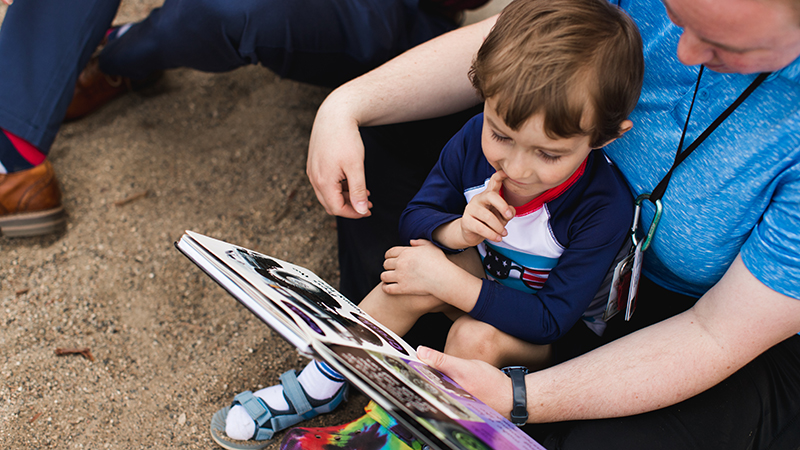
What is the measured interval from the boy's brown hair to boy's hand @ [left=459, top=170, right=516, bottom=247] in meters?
0.16

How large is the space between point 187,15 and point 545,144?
1.37 metres

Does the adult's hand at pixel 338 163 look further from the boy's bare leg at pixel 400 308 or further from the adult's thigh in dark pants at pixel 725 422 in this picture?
the adult's thigh in dark pants at pixel 725 422

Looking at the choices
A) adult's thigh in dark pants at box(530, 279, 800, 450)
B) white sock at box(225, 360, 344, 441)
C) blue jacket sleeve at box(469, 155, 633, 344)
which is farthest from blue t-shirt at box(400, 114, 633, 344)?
white sock at box(225, 360, 344, 441)

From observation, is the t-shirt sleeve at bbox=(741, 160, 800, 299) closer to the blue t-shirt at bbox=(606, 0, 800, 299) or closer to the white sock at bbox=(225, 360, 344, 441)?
the blue t-shirt at bbox=(606, 0, 800, 299)

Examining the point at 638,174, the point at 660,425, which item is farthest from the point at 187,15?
the point at 660,425

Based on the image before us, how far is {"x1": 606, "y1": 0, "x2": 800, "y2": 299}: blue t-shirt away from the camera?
0.94m

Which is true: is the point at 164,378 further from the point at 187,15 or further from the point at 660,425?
the point at 660,425

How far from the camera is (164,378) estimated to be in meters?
1.71

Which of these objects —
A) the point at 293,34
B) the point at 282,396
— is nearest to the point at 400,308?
the point at 282,396

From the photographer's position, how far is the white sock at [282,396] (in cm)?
152

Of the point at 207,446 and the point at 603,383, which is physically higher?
the point at 603,383

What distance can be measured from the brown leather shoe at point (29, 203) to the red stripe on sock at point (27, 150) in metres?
0.04

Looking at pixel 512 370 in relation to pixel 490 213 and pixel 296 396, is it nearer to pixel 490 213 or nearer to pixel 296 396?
pixel 490 213

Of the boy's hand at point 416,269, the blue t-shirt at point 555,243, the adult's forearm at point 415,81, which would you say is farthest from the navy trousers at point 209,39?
the boy's hand at point 416,269
